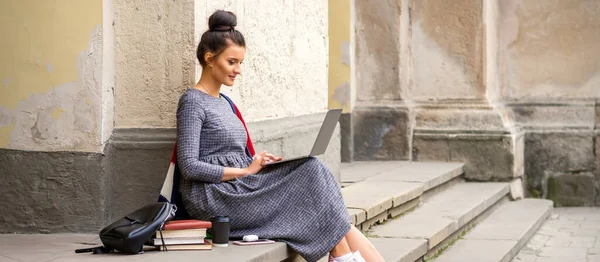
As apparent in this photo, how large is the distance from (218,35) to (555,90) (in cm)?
→ 581

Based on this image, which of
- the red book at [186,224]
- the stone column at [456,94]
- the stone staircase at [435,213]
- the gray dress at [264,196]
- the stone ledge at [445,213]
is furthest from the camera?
the stone column at [456,94]

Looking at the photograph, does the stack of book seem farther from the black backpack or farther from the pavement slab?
the pavement slab

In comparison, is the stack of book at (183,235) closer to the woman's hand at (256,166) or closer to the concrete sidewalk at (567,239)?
the woman's hand at (256,166)

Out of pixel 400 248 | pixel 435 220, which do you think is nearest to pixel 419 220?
pixel 435 220

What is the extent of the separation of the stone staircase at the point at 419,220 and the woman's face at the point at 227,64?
81 cm

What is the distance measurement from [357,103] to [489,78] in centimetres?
124

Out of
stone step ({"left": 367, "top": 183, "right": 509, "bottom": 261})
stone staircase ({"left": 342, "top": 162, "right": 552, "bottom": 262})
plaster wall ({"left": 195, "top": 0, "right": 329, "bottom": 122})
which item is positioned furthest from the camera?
stone staircase ({"left": 342, "top": 162, "right": 552, "bottom": 262})

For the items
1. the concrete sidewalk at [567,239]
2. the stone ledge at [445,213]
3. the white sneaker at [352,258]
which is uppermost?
the white sneaker at [352,258]

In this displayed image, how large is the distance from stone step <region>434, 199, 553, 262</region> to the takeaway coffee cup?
6.89ft

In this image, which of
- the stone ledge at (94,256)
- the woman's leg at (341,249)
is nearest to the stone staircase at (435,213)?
the woman's leg at (341,249)

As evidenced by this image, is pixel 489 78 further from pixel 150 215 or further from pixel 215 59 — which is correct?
pixel 150 215

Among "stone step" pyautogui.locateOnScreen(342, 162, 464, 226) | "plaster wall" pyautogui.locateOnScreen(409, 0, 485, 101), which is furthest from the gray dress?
"plaster wall" pyautogui.locateOnScreen(409, 0, 485, 101)

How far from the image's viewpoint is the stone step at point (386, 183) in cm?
648

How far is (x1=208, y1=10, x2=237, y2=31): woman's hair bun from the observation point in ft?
15.6
